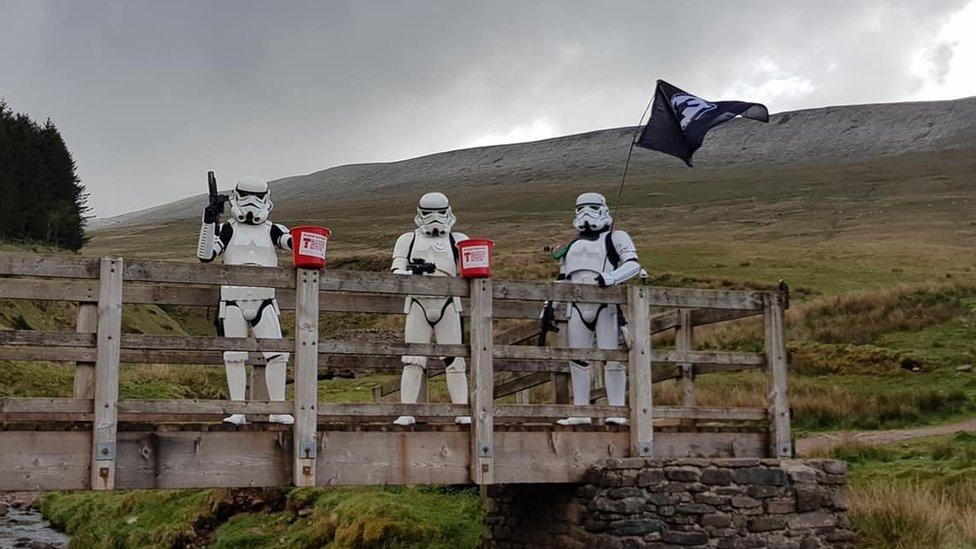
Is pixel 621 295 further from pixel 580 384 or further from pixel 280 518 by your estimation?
pixel 280 518

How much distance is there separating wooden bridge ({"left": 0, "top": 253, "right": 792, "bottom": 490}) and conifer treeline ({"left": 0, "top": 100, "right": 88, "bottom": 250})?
40.8m

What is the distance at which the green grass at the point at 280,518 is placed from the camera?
13000mm

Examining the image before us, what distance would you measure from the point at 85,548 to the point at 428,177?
142m

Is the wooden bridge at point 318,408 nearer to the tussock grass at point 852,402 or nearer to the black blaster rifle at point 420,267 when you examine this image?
the black blaster rifle at point 420,267

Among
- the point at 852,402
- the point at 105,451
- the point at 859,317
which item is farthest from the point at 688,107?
the point at 859,317

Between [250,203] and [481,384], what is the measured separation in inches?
110

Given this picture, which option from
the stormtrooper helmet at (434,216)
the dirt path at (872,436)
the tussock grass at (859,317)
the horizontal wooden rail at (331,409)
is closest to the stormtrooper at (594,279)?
the horizontal wooden rail at (331,409)

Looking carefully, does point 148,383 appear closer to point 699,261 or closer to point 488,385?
point 488,385

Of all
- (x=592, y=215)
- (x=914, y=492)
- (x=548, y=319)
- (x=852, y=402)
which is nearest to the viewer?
(x=548, y=319)

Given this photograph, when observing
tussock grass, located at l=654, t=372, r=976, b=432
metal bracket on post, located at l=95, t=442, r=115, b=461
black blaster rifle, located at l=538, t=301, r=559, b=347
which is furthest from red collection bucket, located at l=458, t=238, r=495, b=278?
tussock grass, located at l=654, t=372, r=976, b=432

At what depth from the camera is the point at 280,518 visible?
15.4 metres

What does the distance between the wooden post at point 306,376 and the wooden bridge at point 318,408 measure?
11mm

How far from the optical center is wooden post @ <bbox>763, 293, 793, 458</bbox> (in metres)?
10.1

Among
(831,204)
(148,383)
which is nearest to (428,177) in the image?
(831,204)
